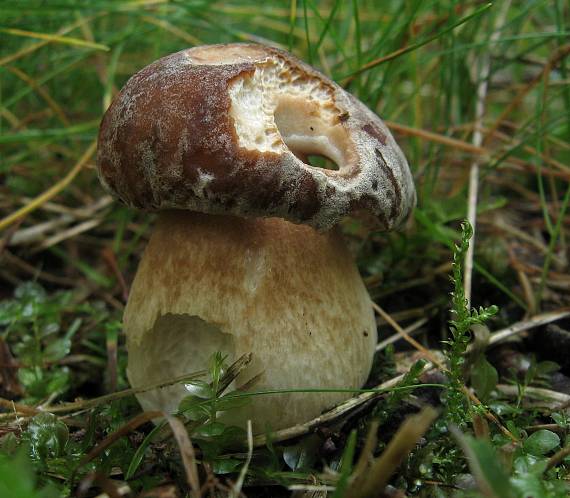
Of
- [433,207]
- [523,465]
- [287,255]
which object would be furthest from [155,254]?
[433,207]

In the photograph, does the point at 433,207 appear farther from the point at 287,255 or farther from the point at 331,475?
the point at 331,475

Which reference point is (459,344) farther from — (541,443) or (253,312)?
(253,312)

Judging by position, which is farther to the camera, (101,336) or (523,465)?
(101,336)

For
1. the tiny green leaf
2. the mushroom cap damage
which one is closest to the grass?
the tiny green leaf

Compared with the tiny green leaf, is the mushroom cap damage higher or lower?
higher

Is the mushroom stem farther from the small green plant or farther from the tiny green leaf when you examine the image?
the tiny green leaf

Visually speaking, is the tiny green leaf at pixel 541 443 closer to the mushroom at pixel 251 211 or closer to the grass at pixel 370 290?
the grass at pixel 370 290
